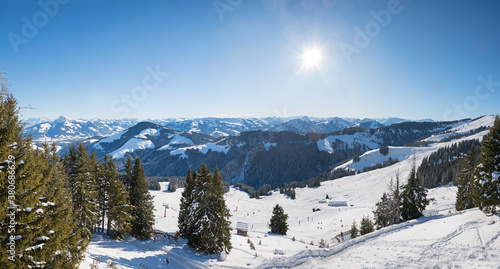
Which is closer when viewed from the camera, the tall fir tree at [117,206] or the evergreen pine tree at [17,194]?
the evergreen pine tree at [17,194]

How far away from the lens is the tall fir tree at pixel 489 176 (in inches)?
794

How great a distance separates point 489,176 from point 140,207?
4170 cm

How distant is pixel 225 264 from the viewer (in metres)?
24.0

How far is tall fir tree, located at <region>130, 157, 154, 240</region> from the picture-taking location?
33.1 meters

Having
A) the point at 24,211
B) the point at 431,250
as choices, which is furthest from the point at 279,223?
the point at 24,211

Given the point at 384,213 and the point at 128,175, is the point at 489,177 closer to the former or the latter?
the point at 384,213

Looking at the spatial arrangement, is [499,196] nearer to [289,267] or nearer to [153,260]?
[289,267]

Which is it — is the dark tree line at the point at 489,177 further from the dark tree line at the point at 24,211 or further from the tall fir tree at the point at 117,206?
the tall fir tree at the point at 117,206

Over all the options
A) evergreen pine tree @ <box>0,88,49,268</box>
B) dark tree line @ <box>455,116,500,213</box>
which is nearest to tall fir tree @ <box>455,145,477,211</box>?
dark tree line @ <box>455,116,500,213</box>

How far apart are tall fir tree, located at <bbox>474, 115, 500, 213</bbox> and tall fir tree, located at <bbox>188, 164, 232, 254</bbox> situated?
26380mm

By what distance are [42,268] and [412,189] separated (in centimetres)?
3906

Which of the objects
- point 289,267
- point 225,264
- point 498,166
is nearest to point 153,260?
point 225,264

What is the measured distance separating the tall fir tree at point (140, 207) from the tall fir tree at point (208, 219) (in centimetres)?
856

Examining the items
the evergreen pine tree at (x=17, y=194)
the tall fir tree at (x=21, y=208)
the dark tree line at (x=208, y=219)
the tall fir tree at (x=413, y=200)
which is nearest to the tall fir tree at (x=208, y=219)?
the dark tree line at (x=208, y=219)
